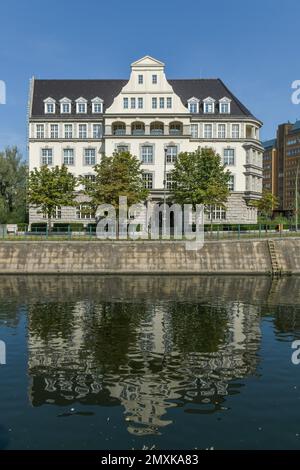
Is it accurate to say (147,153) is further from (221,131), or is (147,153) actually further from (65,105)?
(65,105)

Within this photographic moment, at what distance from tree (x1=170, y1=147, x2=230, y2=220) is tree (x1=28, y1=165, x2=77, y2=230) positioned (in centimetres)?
1437

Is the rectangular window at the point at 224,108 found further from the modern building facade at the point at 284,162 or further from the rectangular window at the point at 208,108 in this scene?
the modern building facade at the point at 284,162

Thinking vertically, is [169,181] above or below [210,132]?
below

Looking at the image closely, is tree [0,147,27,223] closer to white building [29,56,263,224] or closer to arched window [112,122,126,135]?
white building [29,56,263,224]

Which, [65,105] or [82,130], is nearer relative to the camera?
[82,130]

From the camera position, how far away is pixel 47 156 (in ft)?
243

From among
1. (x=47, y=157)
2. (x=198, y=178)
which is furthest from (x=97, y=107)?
(x=198, y=178)

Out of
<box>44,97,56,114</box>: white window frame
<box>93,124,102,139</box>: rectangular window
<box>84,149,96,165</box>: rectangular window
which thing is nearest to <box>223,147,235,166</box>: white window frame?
<box>93,124,102,139</box>: rectangular window

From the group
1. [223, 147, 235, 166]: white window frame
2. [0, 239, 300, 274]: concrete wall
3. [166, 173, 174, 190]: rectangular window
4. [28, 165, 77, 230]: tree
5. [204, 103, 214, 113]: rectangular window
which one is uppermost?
[204, 103, 214, 113]: rectangular window

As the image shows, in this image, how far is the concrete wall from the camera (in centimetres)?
4756

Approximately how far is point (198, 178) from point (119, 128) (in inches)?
667

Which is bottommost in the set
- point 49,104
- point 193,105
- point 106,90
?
point 193,105

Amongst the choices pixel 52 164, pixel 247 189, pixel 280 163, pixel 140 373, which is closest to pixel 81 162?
pixel 52 164
